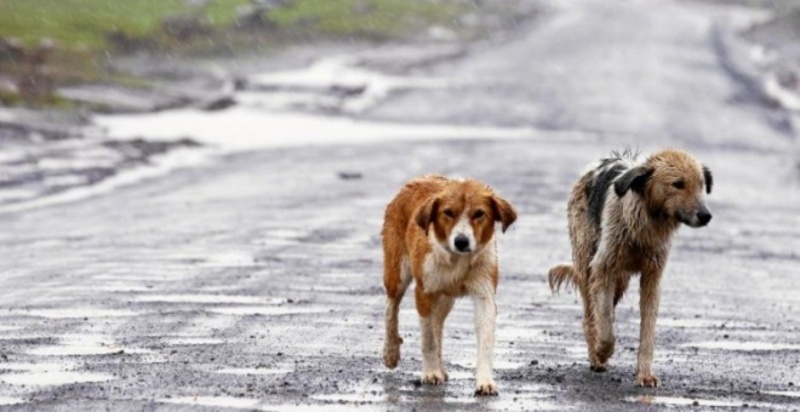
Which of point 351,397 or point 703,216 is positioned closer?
point 351,397

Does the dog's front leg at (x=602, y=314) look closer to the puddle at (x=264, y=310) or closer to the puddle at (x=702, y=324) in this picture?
the puddle at (x=702, y=324)

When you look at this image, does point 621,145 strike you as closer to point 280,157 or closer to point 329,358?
point 280,157

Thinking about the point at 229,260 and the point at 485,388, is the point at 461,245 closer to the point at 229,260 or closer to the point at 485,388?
the point at 485,388

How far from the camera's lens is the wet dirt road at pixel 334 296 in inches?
402

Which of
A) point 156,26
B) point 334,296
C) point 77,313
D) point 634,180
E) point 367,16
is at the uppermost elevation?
point 634,180

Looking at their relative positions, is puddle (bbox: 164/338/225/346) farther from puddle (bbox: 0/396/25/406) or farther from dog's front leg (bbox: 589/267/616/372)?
dog's front leg (bbox: 589/267/616/372)

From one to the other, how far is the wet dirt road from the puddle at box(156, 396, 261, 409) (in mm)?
10

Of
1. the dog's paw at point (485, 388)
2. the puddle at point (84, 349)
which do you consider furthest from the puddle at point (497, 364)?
the puddle at point (84, 349)

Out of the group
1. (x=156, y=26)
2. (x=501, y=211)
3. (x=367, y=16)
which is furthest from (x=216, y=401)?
(x=367, y=16)

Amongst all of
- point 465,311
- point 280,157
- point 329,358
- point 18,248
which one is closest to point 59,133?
point 280,157

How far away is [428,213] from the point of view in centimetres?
1013

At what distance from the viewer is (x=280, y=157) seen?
101ft

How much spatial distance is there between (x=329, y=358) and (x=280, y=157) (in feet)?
64.7

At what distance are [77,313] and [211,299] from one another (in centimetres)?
124
